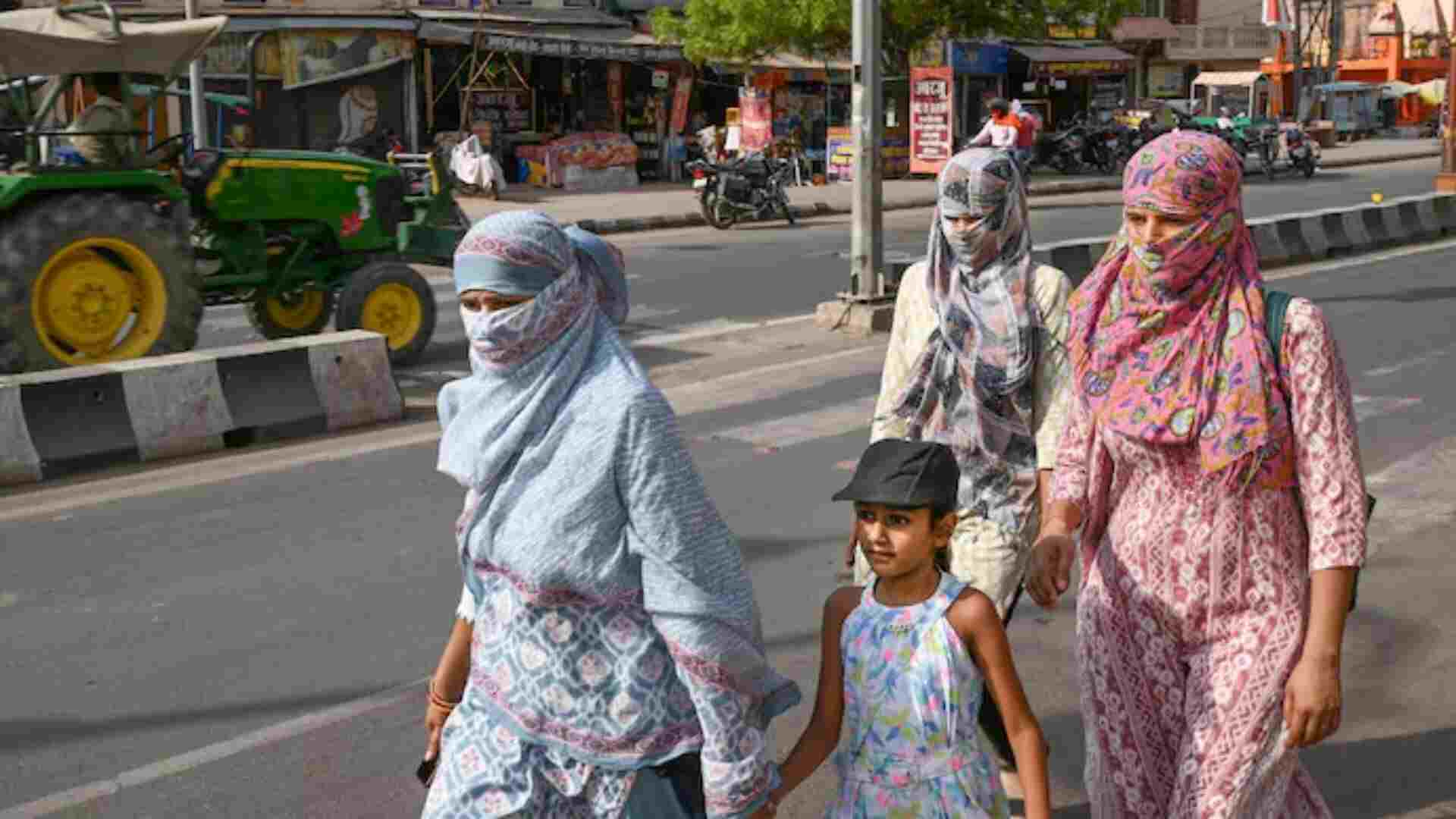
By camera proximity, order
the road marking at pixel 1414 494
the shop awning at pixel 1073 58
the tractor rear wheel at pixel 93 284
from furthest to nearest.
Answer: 1. the shop awning at pixel 1073 58
2. the tractor rear wheel at pixel 93 284
3. the road marking at pixel 1414 494

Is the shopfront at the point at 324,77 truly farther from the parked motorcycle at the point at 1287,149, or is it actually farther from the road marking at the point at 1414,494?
the road marking at the point at 1414,494

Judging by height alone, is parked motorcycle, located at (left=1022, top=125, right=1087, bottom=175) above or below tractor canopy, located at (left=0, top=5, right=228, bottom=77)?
below

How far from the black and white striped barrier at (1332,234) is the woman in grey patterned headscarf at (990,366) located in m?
11.5

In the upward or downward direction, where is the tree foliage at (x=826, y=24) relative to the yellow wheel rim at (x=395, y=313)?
upward

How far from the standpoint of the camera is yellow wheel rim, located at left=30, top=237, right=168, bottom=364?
10828 millimetres

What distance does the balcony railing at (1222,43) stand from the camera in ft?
186

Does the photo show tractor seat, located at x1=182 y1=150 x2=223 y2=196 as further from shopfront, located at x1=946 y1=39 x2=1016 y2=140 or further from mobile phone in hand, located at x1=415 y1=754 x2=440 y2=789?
shopfront, located at x1=946 y1=39 x2=1016 y2=140

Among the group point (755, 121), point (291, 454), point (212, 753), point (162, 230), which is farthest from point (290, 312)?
point (755, 121)

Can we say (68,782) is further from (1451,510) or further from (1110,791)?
(1451,510)

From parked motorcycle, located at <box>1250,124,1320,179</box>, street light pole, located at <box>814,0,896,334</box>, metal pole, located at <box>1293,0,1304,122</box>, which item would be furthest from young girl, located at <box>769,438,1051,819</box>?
metal pole, located at <box>1293,0,1304,122</box>

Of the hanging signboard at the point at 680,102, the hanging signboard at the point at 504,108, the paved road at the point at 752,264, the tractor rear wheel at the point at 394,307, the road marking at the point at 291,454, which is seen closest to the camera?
the road marking at the point at 291,454

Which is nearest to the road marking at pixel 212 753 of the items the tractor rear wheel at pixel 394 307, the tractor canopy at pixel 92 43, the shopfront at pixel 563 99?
the tractor rear wheel at pixel 394 307

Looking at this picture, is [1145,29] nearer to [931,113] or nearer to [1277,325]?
[931,113]

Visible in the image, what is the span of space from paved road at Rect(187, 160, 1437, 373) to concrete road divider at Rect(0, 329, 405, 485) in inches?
79.4
